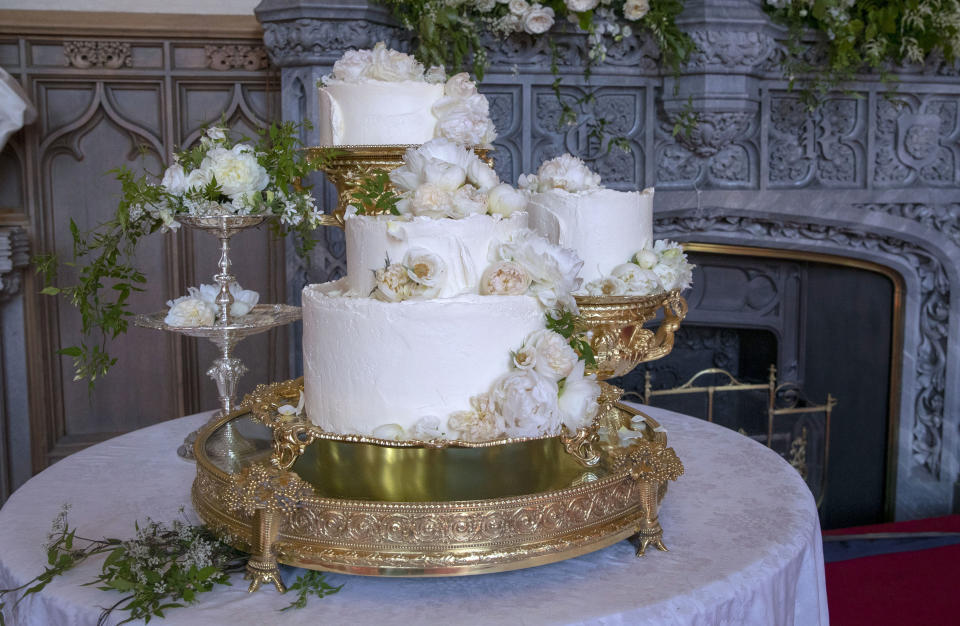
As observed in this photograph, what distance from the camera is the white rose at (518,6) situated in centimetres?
315

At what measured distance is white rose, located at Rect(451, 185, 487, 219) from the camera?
→ 4.83ft

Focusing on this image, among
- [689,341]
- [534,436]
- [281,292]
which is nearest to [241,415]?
[534,436]

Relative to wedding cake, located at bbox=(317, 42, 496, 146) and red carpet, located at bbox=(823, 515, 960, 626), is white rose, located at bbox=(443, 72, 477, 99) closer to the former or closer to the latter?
wedding cake, located at bbox=(317, 42, 496, 146)

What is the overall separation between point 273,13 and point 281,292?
1.09 metres

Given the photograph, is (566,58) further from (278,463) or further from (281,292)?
(278,463)

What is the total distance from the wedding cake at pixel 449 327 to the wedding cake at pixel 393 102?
1.40ft

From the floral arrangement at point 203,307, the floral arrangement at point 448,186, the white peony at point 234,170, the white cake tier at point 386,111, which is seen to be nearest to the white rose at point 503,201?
the floral arrangement at point 448,186

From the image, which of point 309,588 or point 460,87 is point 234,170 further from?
point 309,588

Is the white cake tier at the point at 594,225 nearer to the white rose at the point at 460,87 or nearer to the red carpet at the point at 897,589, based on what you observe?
the white rose at the point at 460,87

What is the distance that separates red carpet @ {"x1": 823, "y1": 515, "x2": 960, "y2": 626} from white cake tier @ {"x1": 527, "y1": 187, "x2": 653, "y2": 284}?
1930 mm

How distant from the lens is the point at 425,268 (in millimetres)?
1396

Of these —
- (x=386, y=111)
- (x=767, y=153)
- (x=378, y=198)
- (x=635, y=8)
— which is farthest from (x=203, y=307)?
(x=767, y=153)

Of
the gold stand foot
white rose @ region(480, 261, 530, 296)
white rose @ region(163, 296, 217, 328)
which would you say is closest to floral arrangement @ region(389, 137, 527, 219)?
white rose @ region(480, 261, 530, 296)

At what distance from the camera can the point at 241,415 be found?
2.10 m
